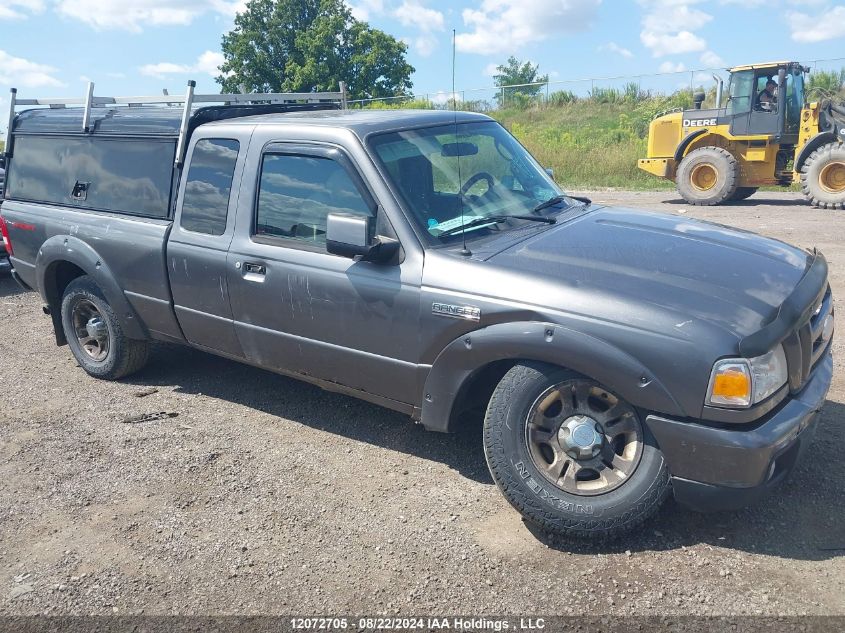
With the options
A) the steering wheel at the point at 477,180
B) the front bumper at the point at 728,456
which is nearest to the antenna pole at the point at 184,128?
the steering wheel at the point at 477,180

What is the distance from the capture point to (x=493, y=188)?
14.1 ft

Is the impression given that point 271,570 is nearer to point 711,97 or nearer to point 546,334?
point 546,334

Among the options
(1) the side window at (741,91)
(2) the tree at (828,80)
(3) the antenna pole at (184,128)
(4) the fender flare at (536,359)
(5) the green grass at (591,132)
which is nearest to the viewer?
(4) the fender flare at (536,359)

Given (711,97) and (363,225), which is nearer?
(363,225)

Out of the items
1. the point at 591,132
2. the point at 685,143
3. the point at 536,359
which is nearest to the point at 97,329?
the point at 536,359

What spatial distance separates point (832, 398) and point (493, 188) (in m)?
2.55

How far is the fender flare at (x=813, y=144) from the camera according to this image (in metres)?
14.0

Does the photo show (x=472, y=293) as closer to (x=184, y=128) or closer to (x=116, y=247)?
(x=184, y=128)

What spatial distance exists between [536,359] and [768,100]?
1359 cm

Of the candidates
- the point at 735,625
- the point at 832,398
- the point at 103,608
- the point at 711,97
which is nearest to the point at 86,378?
the point at 103,608

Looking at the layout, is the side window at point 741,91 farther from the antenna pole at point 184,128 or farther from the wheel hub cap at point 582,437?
the wheel hub cap at point 582,437

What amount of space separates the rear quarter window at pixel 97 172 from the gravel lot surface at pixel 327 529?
4.75 feet

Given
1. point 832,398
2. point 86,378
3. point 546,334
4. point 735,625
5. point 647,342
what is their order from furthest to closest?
point 86,378
point 832,398
point 546,334
point 647,342
point 735,625

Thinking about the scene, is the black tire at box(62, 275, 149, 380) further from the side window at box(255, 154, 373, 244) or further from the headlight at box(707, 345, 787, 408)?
the headlight at box(707, 345, 787, 408)
